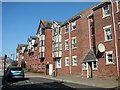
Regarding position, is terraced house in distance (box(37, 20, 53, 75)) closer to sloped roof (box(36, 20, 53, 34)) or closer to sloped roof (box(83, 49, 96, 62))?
sloped roof (box(36, 20, 53, 34))

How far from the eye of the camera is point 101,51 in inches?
913

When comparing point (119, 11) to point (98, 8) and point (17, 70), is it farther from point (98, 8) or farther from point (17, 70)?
point (17, 70)

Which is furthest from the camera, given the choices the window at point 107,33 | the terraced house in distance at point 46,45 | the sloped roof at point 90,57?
the terraced house in distance at point 46,45

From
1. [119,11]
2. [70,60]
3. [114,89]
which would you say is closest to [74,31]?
[70,60]

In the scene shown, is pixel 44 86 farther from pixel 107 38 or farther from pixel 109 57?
pixel 107 38

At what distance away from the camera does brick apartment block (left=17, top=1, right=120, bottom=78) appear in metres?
22.3

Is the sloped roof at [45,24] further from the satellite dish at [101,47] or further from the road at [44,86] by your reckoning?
the road at [44,86]

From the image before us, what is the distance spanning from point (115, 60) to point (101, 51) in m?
2.21

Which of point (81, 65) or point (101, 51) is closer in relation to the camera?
point (101, 51)

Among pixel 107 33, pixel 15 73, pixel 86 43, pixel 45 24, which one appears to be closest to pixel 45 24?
pixel 45 24

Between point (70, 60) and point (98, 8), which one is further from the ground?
point (98, 8)

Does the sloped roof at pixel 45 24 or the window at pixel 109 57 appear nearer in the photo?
the window at pixel 109 57

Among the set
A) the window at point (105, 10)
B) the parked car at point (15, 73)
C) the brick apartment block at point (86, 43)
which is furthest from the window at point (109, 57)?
the parked car at point (15, 73)

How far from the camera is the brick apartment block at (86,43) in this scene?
22.3 meters
